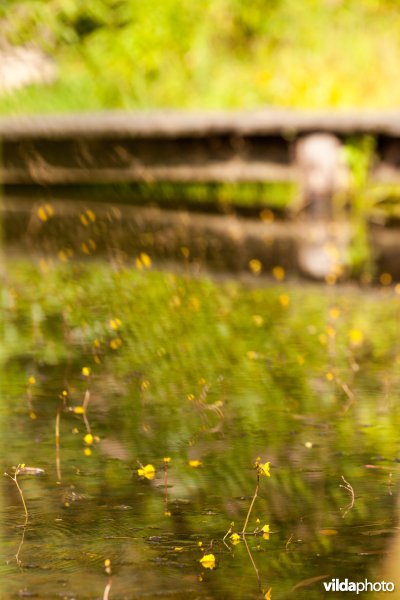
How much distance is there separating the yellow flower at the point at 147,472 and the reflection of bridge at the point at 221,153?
694 cm

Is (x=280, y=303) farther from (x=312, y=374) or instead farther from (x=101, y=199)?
(x=101, y=199)

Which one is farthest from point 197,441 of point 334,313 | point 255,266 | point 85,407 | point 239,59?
point 239,59

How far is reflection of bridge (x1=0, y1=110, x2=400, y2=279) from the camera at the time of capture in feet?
43.2

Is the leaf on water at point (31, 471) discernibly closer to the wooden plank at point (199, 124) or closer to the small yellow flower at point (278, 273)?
the small yellow flower at point (278, 273)

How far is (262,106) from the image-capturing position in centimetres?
1673

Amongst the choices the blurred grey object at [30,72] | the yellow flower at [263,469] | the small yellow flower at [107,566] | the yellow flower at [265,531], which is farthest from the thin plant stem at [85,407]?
the blurred grey object at [30,72]

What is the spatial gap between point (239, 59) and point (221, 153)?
4181 millimetres

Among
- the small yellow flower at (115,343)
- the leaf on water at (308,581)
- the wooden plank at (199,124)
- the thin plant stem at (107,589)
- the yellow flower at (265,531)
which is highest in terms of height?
the wooden plank at (199,124)

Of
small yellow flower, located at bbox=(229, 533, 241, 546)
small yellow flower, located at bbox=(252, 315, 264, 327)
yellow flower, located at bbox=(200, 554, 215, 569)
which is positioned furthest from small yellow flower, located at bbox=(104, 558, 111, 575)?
small yellow flower, located at bbox=(252, 315, 264, 327)

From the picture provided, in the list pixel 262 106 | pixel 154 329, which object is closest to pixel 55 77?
pixel 262 106

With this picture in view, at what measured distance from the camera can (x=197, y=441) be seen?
552 centimetres

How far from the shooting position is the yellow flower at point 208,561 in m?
4.00

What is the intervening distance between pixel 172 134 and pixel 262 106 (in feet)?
8.87

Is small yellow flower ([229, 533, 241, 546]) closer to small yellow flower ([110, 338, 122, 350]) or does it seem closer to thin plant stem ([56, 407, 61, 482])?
thin plant stem ([56, 407, 61, 482])
